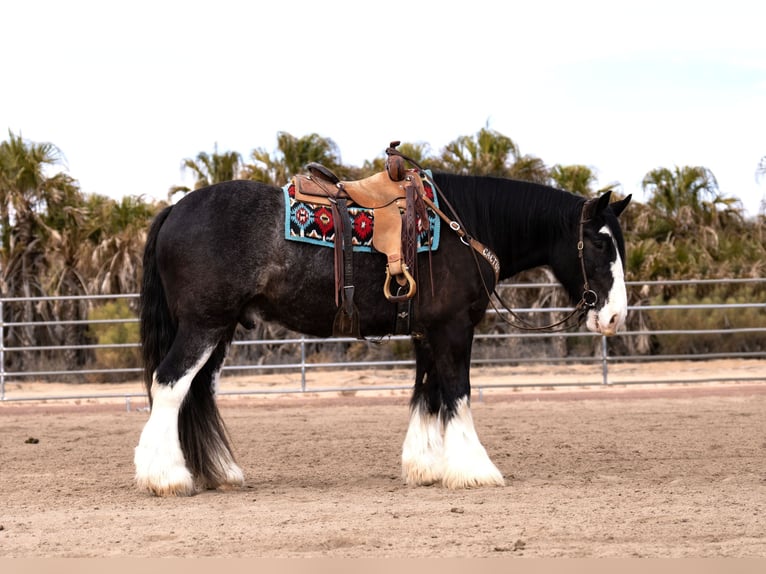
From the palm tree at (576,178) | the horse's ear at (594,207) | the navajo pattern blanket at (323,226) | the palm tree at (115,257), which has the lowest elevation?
the navajo pattern blanket at (323,226)

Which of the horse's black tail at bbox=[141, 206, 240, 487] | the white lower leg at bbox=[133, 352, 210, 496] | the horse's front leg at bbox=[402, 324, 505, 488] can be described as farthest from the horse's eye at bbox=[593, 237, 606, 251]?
the white lower leg at bbox=[133, 352, 210, 496]

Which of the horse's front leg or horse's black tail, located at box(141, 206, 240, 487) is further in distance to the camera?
horse's black tail, located at box(141, 206, 240, 487)

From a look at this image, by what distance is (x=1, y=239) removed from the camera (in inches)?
740

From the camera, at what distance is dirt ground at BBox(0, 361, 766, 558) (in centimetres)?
423

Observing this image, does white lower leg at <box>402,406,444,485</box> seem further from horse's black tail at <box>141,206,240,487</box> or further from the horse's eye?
the horse's eye

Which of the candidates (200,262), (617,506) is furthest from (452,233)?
(617,506)

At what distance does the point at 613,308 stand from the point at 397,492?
175 centimetres

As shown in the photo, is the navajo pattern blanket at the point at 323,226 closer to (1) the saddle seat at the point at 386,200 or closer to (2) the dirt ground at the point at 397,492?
(1) the saddle seat at the point at 386,200

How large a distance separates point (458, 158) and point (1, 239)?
8760 mm

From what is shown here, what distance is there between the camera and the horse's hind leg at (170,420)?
5816mm

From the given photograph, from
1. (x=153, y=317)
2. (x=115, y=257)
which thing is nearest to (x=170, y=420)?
(x=153, y=317)

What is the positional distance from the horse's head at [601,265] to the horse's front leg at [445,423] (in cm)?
81

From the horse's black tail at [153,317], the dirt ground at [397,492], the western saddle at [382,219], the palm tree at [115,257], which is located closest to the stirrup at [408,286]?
the western saddle at [382,219]

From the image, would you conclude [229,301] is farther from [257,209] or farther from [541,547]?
[541,547]
